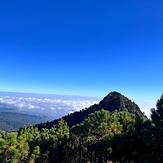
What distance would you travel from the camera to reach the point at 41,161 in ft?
360

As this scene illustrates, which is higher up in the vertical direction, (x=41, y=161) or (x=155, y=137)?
(x=155, y=137)

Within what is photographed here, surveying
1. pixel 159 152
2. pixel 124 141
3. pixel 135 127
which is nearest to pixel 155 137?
pixel 159 152

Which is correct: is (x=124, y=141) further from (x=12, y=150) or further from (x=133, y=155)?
(x=12, y=150)

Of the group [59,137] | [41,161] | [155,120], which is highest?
[155,120]

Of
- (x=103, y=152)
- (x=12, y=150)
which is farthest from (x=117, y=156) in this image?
(x=12, y=150)

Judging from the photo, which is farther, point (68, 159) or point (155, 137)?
point (68, 159)

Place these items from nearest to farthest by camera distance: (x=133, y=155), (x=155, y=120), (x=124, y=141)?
(x=155, y=120) < (x=133, y=155) < (x=124, y=141)

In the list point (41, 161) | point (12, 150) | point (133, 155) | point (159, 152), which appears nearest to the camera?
point (159, 152)

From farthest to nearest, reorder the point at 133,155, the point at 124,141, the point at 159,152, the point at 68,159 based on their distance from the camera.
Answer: the point at 68,159, the point at 124,141, the point at 133,155, the point at 159,152

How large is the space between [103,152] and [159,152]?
45783 millimetres

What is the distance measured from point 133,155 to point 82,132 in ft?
173

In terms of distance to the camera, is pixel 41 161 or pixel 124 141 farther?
pixel 41 161

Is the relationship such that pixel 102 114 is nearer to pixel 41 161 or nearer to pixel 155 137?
pixel 41 161

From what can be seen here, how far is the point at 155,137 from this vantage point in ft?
186
